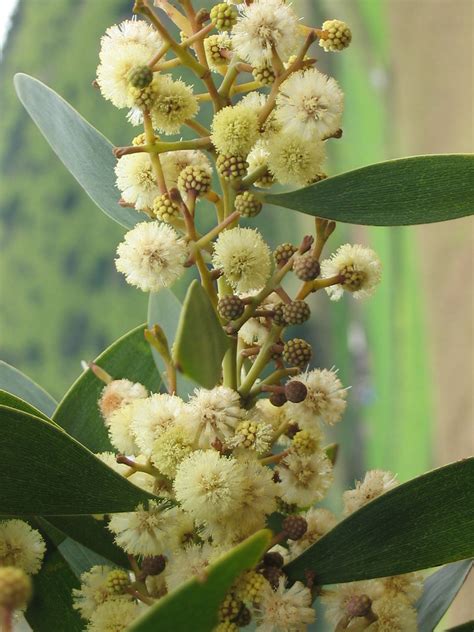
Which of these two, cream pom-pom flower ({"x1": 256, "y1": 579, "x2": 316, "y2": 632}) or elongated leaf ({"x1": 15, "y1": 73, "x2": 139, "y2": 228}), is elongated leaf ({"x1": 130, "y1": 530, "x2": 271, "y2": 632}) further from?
elongated leaf ({"x1": 15, "y1": 73, "x2": 139, "y2": 228})

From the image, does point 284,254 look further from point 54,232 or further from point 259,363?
point 54,232

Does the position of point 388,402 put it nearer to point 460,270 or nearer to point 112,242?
point 460,270

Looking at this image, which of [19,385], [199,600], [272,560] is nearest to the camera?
[199,600]

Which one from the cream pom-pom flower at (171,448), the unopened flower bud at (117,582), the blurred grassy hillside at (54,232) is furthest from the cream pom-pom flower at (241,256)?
the blurred grassy hillside at (54,232)

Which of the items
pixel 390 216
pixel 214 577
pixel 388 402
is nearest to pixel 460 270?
pixel 388 402

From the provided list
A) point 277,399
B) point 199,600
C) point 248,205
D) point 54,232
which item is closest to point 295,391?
point 277,399

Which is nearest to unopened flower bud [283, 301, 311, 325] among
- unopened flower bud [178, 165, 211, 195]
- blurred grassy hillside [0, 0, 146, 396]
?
unopened flower bud [178, 165, 211, 195]
